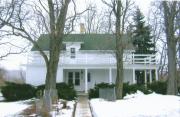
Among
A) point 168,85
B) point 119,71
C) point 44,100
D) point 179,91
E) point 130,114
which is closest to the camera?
point 130,114

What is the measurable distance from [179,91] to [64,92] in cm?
1249

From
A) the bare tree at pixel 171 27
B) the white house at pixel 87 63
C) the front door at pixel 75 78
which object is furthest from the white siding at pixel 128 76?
the bare tree at pixel 171 27

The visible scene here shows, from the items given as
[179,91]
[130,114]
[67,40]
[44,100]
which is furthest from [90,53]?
[130,114]

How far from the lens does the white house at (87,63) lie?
42469 mm

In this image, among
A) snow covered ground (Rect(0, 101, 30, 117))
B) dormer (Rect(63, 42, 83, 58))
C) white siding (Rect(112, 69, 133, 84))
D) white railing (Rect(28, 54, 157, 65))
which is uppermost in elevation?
dormer (Rect(63, 42, 83, 58))

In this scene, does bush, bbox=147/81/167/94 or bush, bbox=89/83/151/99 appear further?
bush, bbox=147/81/167/94

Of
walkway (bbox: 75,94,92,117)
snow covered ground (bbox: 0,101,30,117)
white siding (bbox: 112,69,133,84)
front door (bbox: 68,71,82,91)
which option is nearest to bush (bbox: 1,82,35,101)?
snow covered ground (bbox: 0,101,30,117)

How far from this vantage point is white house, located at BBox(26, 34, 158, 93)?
4247 centimetres

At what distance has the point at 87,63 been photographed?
4216 cm

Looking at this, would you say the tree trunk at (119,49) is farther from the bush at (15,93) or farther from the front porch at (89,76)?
the front porch at (89,76)

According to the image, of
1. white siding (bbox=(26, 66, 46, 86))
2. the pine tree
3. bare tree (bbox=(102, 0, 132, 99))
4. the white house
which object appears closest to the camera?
bare tree (bbox=(102, 0, 132, 99))

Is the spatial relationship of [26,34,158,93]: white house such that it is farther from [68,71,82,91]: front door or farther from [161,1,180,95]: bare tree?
[161,1,180,95]: bare tree

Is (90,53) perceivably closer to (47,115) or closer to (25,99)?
(25,99)

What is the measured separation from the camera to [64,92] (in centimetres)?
3152
